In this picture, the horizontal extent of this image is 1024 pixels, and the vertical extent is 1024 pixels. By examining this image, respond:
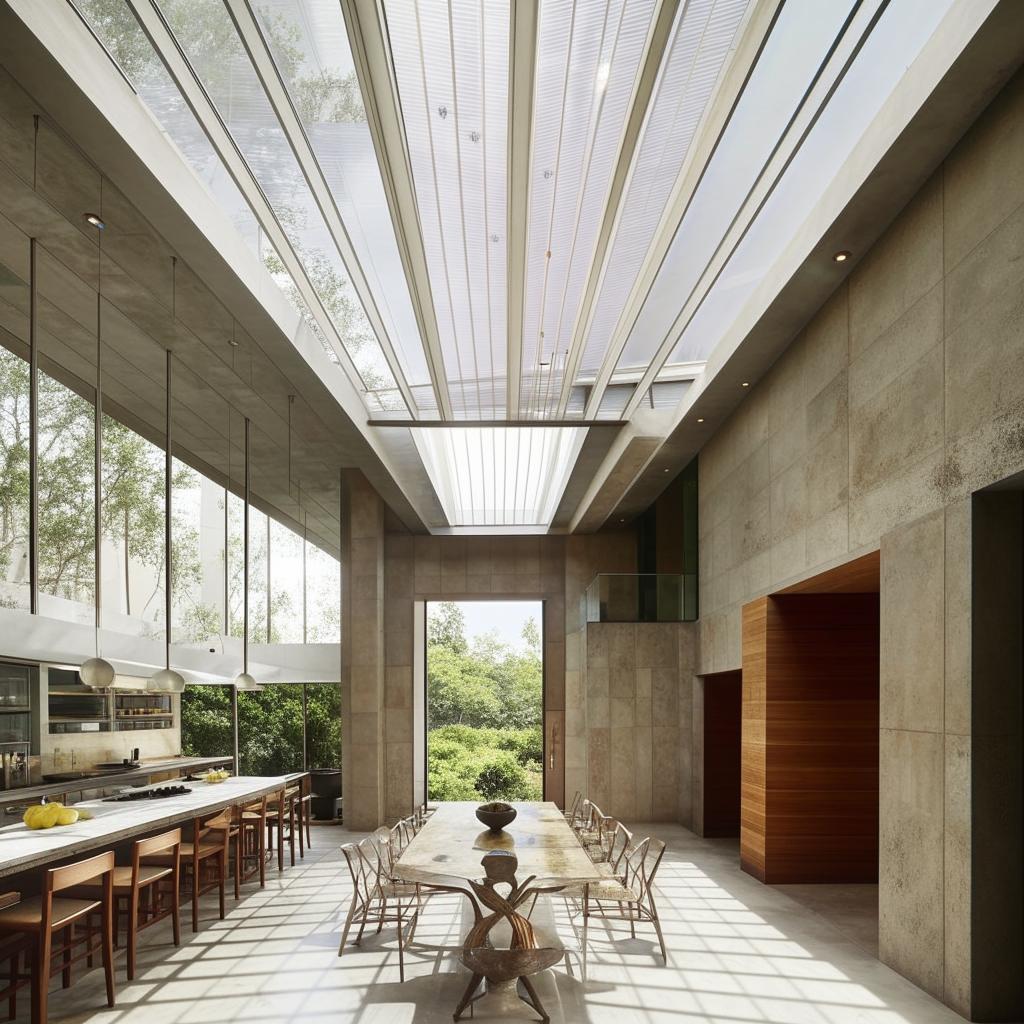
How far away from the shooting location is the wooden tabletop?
575 centimetres

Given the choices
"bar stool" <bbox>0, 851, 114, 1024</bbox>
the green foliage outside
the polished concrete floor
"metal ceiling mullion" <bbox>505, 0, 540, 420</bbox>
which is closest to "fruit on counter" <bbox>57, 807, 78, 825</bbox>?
"bar stool" <bbox>0, 851, 114, 1024</bbox>

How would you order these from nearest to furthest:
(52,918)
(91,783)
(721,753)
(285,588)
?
1. (52,918)
2. (91,783)
3. (721,753)
4. (285,588)

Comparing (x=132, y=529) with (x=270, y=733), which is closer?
(x=132, y=529)

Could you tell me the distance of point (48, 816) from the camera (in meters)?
6.02

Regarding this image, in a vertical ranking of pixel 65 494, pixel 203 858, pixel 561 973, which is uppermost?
pixel 65 494

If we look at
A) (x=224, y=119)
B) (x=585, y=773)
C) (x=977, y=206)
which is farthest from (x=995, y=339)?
(x=585, y=773)

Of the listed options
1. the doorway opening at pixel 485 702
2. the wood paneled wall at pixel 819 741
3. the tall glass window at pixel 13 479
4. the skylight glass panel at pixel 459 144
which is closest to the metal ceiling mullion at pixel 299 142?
the skylight glass panel at pixel 459 144

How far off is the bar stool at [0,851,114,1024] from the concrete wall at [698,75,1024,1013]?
4.92m

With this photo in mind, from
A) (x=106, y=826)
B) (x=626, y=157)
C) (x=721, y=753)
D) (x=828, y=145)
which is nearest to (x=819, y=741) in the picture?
(x=721, y=753)

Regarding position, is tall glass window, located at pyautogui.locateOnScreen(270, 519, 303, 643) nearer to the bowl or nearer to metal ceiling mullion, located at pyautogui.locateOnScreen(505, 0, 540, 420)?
the bowl

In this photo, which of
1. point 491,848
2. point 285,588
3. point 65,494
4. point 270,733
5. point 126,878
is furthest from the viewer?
point 270,733

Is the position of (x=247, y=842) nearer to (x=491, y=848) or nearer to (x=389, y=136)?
(x=491, y=848)

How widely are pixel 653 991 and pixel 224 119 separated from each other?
5.72 metres

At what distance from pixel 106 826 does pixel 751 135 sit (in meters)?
6.11
